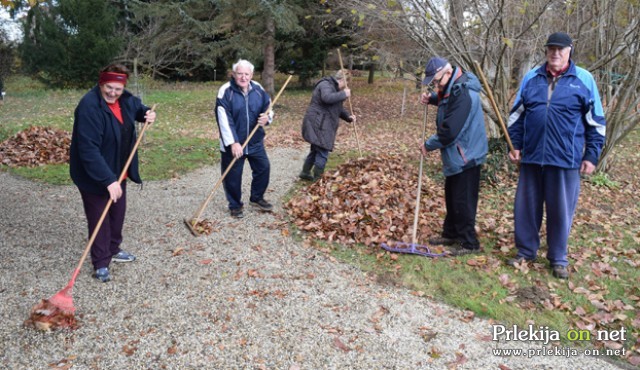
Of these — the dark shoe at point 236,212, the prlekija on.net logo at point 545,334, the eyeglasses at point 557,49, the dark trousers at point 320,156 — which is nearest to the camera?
the prlekija on.net logo at point 545,334

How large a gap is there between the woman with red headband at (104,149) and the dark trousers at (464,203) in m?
3.15

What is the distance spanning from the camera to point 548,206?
185 inches

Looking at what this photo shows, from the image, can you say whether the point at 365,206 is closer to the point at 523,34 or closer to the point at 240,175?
the point at 240,175

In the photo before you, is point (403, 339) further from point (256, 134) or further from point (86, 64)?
point (86, 64)

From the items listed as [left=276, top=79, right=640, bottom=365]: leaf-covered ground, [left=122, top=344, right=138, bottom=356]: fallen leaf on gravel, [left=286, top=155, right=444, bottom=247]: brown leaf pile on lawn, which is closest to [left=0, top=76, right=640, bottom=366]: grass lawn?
[left=276, top=79, right=640, bottom=365]: leaf-covered ground

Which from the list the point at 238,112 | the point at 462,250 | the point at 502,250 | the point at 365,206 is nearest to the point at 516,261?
the point at 502,250

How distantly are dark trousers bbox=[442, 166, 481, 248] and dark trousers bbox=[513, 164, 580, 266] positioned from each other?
0.43 meters

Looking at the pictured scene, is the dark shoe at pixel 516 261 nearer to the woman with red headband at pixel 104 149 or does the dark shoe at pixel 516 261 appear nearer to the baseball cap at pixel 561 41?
the baseball cap at pixel 561 41

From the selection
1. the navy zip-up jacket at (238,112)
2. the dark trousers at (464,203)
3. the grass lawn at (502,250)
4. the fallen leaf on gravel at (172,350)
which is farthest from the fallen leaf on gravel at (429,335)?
the navy zip-up jacket at (238,112)

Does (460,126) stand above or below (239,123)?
above

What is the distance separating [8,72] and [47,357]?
25545mm

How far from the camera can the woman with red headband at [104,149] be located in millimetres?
4090

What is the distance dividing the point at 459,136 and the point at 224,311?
9.11 ft

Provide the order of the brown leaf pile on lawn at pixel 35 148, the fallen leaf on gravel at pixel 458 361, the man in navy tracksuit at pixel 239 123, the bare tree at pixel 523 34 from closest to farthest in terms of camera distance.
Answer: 1. the fallen leaf on gravel at pixel 458 361
2. the man in navy tracksuit at pixel 239 123
3. the bare tree at pixel 523 34
4. the brown leaf pile on lawn at pixel 35 148
